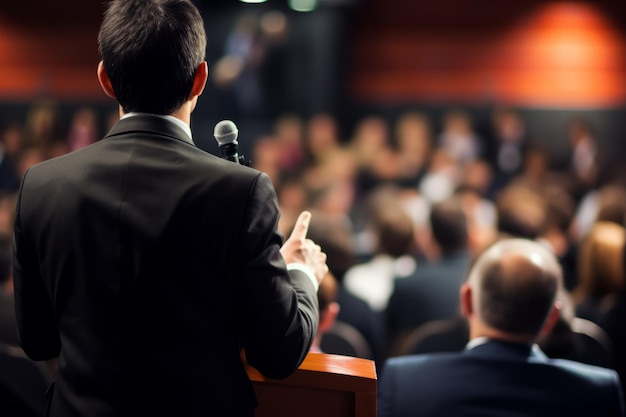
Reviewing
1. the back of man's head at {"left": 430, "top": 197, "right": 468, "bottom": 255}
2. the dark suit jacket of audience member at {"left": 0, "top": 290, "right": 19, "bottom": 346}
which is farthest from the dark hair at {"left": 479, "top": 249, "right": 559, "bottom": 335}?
the back of man's head at {"left": 430, "top": 197, "right": 468, "bottom": 255}

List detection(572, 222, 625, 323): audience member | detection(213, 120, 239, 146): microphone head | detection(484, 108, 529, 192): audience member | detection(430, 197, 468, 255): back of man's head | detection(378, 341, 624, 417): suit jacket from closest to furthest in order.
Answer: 1. detection(213, 120, 239, 146): microphone head
2. detection(378, 341, 624, 417): suit jacket
3. detection(572, 222, 625, 323): audience member
4. detection(430, 197, 468, 255): back of man's head
5. detection(484, 108, 529, 192): audience member

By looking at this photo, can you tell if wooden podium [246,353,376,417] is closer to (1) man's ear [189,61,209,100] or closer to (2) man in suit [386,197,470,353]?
(1) man's ear [189,61,209,100]

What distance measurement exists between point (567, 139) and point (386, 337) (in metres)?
7.94

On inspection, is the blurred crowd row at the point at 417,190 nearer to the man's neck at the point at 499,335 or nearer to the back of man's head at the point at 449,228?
the back of man's head at the point at 449,228

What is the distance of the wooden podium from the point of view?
124cm

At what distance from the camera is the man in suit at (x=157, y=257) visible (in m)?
1.18

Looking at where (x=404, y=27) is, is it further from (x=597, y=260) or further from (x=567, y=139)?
(x=597, y=260)

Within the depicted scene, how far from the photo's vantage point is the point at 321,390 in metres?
1.28

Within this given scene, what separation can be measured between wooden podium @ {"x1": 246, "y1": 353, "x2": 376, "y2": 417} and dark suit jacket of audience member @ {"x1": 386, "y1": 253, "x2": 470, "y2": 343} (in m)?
1.97

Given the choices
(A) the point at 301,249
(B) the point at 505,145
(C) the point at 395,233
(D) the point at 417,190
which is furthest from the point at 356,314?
(B) the point at 505,145

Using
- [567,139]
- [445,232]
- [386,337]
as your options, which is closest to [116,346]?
[386,337]

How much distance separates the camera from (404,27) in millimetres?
Result: 11141

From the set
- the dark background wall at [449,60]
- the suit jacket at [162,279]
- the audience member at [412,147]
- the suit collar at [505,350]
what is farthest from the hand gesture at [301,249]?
the dark background wall at [449,60]

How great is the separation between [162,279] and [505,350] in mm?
906
